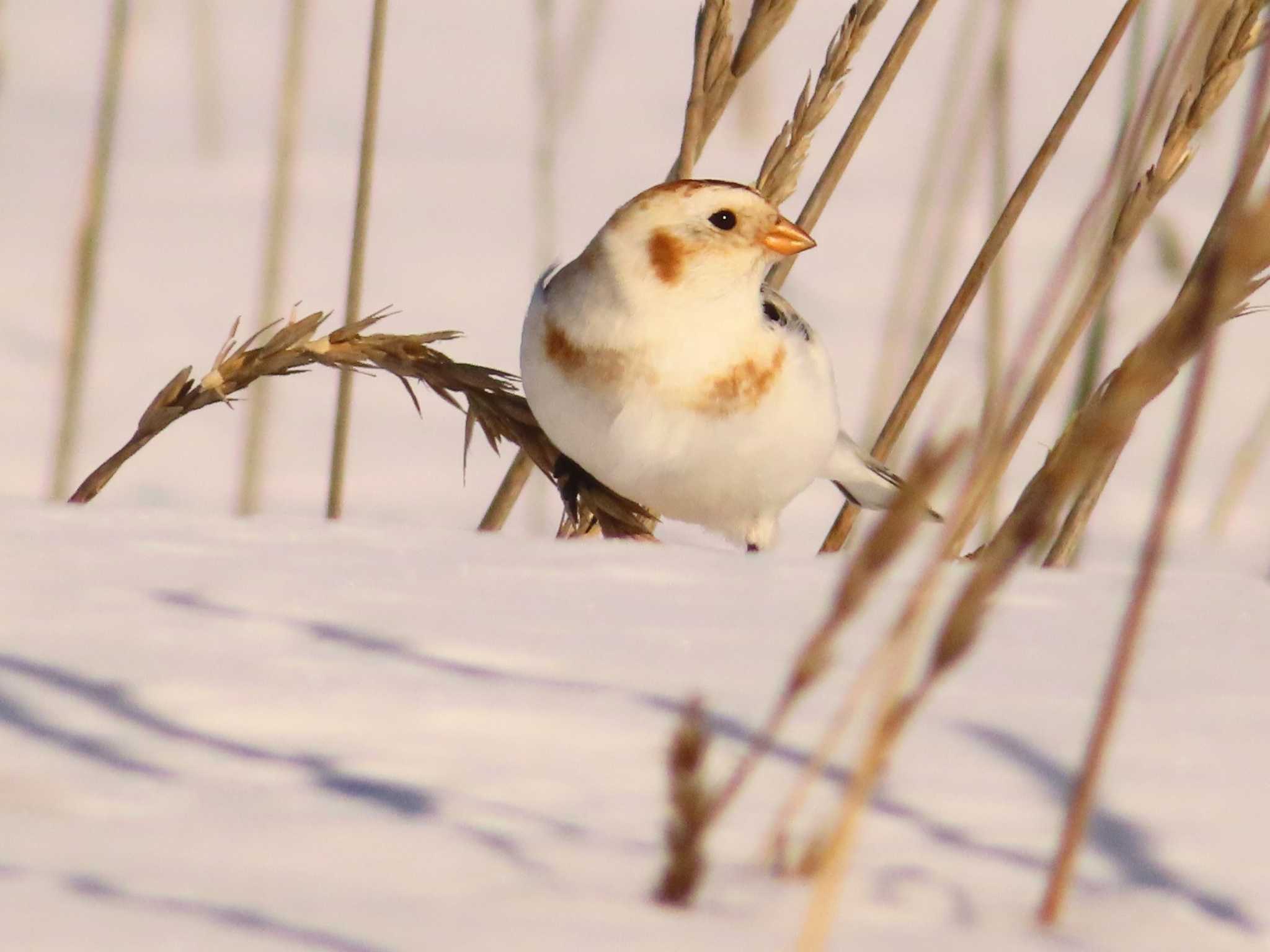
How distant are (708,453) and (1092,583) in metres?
0.77

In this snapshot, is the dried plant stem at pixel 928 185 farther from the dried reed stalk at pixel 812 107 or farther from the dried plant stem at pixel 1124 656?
the dried plant stem at pixel 1124 656

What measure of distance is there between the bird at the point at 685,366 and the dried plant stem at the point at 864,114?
0.20 ft

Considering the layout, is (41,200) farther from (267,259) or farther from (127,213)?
(267,259)

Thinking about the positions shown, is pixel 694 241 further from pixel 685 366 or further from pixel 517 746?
pixel 517 746

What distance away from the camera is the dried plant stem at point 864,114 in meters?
1.74

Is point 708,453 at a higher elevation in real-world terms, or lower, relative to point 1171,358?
lower

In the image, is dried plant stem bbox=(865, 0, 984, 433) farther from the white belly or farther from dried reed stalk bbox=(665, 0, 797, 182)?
dried reed stalk bbox=(665, 0, 797, 182)

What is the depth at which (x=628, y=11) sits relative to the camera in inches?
251

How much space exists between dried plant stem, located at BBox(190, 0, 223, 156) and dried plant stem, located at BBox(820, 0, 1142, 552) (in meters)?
2.18

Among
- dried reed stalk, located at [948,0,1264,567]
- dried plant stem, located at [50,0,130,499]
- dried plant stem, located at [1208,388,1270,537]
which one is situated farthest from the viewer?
dried plant stem, located at [1208,388,1270,537]

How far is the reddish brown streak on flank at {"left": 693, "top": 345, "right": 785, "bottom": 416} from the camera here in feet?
6.32

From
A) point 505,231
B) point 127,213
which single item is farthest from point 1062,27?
point 127,213

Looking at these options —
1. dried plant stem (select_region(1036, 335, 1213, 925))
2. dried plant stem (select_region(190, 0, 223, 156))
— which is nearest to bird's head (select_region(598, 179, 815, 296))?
dried plant stem (select_region(1036, 335, 1213, 925))

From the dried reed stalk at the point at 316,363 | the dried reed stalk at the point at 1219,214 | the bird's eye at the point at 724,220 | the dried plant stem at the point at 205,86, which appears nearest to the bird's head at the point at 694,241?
the bird's eye at the point at 724,220
